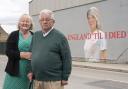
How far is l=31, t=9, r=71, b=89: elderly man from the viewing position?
182 inches

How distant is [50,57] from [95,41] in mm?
21523

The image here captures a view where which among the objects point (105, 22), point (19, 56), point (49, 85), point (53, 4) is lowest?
point (49, 85)

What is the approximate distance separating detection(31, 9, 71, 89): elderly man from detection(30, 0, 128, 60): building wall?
18815mm

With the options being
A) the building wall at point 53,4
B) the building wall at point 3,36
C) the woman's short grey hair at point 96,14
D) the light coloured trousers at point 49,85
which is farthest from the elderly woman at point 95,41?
the building wall at point 3,36

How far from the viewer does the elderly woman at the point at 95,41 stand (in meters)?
25.4

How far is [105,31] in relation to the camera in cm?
2514

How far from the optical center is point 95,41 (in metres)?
26.0

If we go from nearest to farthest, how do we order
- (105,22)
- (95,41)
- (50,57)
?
(50,57), (105,22), (95,41)

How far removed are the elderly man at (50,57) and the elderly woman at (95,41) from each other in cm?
2056

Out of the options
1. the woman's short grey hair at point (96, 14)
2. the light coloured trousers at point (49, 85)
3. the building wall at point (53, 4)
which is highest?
the building wall at point (53, 4)

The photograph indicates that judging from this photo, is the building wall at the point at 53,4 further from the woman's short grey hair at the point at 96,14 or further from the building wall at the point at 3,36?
the building wall at the point at 3,36

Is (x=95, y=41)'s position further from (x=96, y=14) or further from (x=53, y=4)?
(x=53, y=4)

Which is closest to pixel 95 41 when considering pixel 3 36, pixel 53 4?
pixel 53 4

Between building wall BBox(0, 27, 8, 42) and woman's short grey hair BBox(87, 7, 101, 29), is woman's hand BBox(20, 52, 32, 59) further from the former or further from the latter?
building wall BBox(0, 27, 8, 42)
